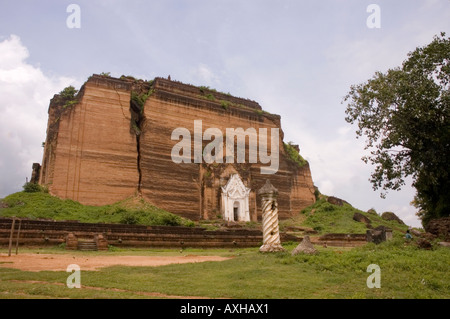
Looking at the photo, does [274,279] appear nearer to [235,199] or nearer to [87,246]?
[87,246]

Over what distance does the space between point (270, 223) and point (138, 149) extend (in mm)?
19886

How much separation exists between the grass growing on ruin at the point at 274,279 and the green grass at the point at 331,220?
21.7 meters

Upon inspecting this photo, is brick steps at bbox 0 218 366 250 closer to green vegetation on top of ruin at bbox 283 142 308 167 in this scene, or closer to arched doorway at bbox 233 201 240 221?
arched doorway at bbox 233 201 240 221

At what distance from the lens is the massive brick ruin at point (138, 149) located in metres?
28.4

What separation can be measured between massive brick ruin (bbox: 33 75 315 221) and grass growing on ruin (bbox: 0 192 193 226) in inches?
50.4

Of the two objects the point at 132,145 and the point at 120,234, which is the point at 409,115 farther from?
the point at 132,145

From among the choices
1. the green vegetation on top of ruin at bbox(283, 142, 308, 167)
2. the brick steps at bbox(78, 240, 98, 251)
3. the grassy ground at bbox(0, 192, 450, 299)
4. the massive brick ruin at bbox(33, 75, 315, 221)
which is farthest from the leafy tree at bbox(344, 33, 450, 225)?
the green vegetation on top of ruin at bbox(283, 142, 308, 167)

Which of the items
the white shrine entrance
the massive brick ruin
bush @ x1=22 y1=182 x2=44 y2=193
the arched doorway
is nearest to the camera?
bush @ x1=22 y1=182 x2=44 y2=193

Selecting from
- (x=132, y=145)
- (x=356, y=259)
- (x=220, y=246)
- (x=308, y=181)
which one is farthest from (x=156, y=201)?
(x=356, y=259)

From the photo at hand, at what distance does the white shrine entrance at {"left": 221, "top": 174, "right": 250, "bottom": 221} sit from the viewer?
115 feet

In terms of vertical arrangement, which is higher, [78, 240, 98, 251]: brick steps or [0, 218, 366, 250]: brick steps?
[0, 218, 366, 250]: brick steps
